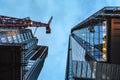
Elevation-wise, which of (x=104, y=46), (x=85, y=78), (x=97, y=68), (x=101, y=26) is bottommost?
(x=85, y=78)

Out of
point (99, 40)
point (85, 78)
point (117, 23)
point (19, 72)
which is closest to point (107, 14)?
point (117, 23)

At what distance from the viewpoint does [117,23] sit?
38.2 meters

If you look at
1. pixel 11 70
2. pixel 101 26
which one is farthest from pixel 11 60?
pixel 101 26

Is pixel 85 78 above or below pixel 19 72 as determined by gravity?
below

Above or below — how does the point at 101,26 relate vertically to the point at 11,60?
above

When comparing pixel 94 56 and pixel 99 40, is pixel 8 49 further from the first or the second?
pixel 94 56

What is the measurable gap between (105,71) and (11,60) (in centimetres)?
1509

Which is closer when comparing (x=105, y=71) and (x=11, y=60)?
(x=11, y=60)

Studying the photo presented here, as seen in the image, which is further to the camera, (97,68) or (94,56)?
(94,56)

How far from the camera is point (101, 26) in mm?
42875

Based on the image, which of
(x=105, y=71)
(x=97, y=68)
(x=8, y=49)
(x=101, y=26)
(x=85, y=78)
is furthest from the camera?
(x=85, y=78)

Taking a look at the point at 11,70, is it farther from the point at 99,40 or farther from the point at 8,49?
the point at 99,40

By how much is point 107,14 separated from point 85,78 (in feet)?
43.9

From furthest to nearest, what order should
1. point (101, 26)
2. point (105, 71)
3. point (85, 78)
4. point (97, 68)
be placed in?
point (85, 78) < point (101, 26) < point (97, 68) < point (105, 71)
